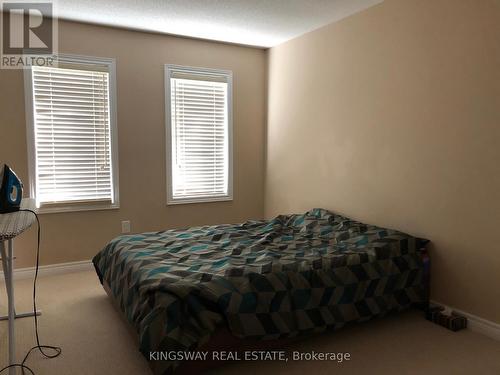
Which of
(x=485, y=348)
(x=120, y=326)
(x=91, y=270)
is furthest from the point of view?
(x=91, y=270)

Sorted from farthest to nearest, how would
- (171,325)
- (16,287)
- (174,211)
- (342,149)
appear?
(174,211)
(342,149)
(16,287)
(171,325)

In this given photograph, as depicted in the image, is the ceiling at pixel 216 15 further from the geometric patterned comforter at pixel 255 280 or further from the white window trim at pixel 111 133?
the geometric patterned comforter at pixel 255 280

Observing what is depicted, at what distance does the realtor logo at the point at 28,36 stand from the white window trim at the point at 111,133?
0.35 feet

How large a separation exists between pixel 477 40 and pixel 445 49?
23 centimetres

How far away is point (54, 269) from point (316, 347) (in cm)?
275

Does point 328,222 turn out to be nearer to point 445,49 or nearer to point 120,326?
point 445,49

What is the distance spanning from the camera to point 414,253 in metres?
2.91

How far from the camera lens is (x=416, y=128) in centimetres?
306

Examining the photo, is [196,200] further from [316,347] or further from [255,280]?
[316,347]

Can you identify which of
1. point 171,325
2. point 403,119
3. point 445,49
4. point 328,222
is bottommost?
point 171,325

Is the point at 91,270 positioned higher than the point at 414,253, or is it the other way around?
the point at 414,253

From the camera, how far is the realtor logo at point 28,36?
3.51 m

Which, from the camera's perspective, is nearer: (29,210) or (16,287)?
(29,210)

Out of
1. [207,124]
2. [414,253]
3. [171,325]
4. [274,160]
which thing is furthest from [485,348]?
[207,124]
